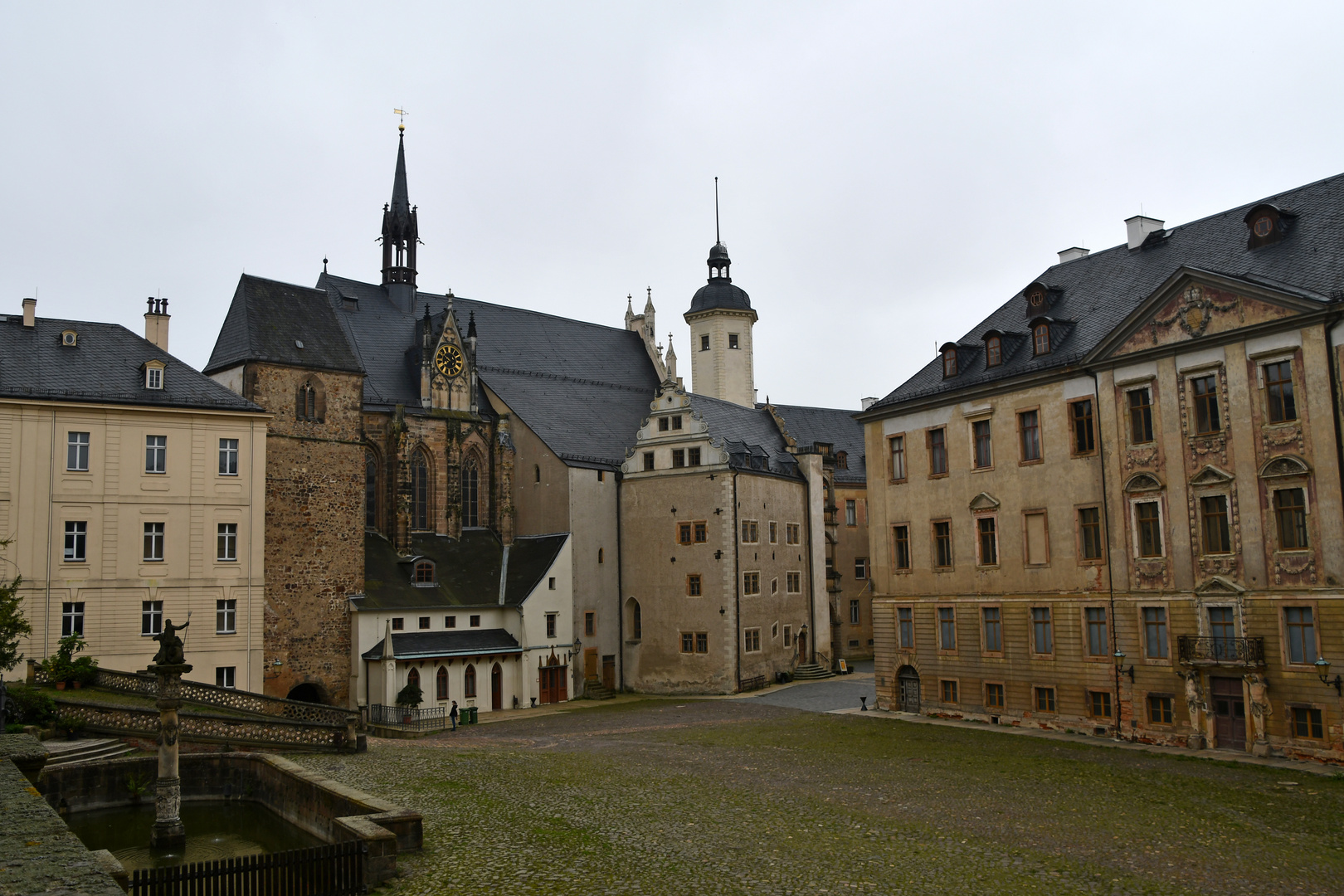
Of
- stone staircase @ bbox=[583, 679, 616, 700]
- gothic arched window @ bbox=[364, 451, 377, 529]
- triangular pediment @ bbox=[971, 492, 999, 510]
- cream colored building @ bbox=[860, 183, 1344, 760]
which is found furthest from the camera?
gothic arched window @ bbox=[364, 451, 377, 529]

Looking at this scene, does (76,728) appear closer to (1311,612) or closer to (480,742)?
(480,742)

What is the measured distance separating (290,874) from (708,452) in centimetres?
3246

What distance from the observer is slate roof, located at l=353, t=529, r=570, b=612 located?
136 feet

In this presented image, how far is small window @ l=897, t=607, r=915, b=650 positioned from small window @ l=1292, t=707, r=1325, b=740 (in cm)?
1186

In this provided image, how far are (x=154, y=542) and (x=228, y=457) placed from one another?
3.59 metres

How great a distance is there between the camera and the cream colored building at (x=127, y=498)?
106 ft

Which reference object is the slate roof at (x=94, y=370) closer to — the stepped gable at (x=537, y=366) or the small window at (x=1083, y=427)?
the stepped gable at (x=537, y=366)

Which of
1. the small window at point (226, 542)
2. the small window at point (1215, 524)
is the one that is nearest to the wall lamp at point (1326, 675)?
the small window at point (1215, 524)

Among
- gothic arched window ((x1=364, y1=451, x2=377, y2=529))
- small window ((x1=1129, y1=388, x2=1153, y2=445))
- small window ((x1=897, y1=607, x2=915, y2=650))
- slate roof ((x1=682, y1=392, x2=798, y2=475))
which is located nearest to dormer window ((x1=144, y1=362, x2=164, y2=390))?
gothic arched window ((x1=364, y1=451, x2=377, y2=529))

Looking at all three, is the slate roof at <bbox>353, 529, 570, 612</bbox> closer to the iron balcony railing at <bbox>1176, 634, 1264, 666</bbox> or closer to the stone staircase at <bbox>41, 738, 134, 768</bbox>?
the stone staircase at <bbox>41, 738, 134, 768</bbox>

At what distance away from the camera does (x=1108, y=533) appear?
28.6 metres

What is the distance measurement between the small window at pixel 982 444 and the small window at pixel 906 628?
5.39 metres

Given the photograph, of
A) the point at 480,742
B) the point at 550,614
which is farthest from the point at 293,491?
the point at 480,742

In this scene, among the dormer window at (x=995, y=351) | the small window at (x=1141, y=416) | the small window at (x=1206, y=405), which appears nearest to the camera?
the small window at (x=1206, y=405)
